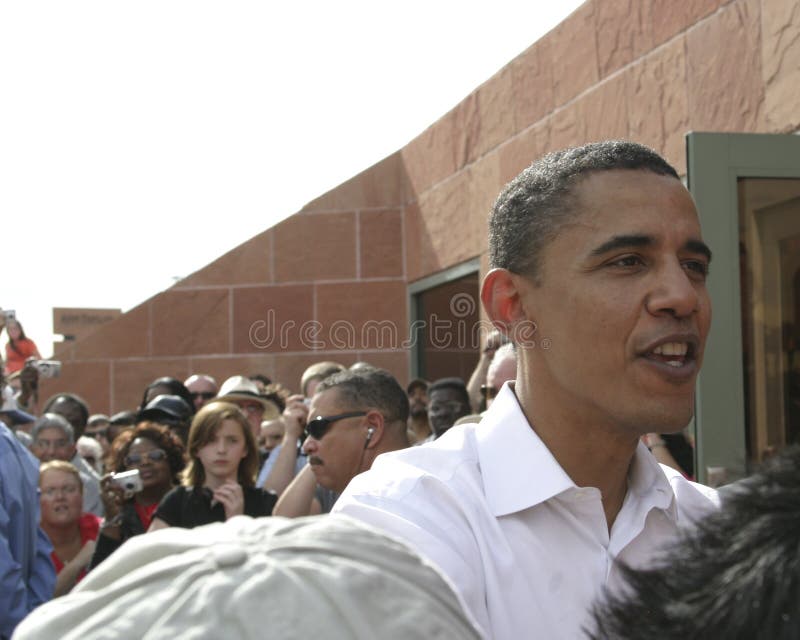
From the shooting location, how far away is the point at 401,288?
12.2 m

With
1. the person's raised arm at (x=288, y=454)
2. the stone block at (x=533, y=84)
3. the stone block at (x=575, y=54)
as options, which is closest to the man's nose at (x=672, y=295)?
the person's raised arm at (x=288, y=454)

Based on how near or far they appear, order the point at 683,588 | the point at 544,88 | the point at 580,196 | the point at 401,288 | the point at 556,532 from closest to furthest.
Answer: the point at 683,588 → the point at 556,532 → the point at 580,196 → the point at 544,88 → the point at 401,288

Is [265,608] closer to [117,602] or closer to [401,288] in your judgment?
[117,602]

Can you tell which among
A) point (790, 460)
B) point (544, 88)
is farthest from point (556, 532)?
point (544, 88)

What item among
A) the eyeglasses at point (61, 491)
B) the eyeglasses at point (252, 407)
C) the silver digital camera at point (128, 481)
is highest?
the eyeglasses at point (252, 407)

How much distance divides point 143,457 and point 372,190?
6.62 m

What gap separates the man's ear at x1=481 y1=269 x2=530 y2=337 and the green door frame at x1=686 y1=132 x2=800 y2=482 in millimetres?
2428

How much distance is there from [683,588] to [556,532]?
1.02 meters

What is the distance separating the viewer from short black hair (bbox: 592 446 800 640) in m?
0.73

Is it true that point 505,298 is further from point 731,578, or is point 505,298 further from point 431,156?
point 431,156

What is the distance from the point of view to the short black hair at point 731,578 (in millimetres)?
732

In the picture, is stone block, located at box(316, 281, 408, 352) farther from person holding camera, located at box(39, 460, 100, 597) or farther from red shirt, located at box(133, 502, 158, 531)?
red shirt, located at box(133, 502, 158, 531)

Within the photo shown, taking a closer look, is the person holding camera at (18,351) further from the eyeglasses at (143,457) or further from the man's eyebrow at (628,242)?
the man's eyebrow at (628,242)

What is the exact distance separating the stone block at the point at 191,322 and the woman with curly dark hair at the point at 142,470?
621cm
